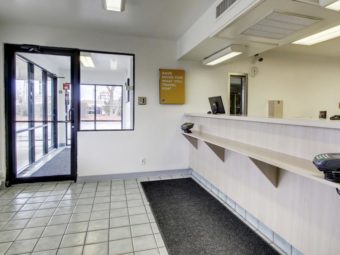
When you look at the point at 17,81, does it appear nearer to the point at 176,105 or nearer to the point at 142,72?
the point at 142,72

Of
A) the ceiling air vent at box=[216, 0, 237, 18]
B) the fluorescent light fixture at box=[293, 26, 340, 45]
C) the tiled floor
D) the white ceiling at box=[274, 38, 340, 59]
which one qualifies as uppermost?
the white ceiling at box=[274, 38, 340, 59]

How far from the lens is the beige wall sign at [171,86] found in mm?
4426

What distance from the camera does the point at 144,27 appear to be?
380 cm

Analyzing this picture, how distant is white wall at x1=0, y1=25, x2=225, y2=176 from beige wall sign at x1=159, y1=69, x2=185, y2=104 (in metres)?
0.11

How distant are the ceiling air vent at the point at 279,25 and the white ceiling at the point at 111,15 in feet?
2.40

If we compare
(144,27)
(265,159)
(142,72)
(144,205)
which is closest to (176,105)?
(142,72)

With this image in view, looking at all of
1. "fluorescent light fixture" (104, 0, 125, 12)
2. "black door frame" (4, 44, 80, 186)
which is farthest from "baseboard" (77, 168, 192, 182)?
"fluorescent light fixture" (104, 0, 125, 12)

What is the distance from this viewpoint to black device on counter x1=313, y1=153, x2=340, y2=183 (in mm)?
1275

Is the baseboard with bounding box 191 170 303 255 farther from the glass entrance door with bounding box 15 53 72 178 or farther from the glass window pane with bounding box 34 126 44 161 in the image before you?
the glass window pane with bounding box 34 126 44 161

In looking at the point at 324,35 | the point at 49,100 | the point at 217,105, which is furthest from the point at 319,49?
the point at 49,100

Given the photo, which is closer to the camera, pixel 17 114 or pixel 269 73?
pixel 17 114

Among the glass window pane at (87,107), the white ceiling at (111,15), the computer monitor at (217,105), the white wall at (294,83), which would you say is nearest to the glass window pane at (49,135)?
the glass window pane at (87,107)

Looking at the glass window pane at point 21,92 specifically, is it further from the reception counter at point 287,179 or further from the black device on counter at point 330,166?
the black device on counter at point 330,166

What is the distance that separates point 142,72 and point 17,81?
2169 mm
